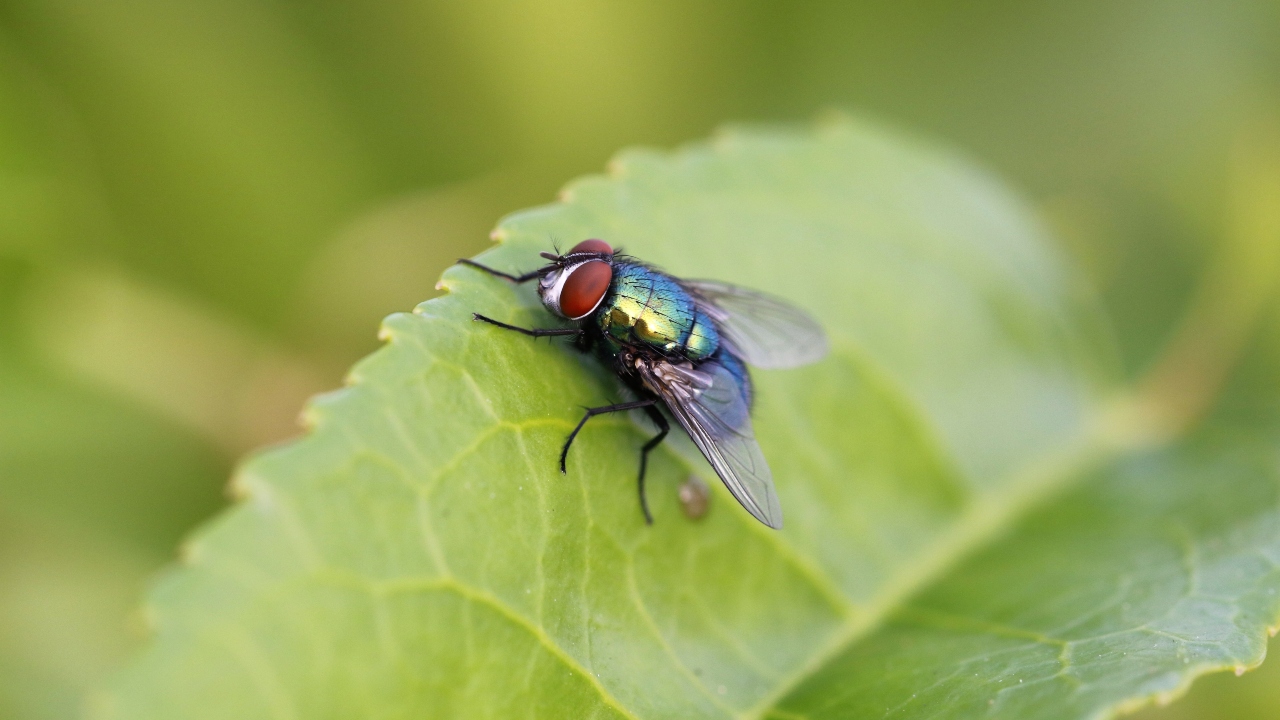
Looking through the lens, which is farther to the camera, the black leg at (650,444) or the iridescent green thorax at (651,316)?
the iridescent green thorax at (651,316)

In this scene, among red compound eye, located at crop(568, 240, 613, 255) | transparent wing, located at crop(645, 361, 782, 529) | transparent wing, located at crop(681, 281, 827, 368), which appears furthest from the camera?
transparent wing, located at crop(681, 281, 827, 368)

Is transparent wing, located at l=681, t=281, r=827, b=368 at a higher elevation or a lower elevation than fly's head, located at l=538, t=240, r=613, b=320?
lower

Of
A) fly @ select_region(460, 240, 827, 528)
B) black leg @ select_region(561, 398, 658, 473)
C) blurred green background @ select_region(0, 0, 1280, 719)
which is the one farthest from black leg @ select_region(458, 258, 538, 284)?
blurred green background @ select_region(0, 0, 1280, 719)

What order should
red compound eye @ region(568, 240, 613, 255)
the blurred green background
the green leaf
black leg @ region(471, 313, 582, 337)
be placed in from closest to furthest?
the green leaf → black leg @ region(471, 313, 582, 337) → red compound eye @ region(568, 240, 613, 255) → the blurred green background

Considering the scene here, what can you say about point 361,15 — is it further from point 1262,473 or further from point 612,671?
point 1262,473

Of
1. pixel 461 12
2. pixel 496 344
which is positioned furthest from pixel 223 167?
pixel 496 344

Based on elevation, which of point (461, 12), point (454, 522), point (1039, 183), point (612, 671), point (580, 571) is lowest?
point (1039, 183)

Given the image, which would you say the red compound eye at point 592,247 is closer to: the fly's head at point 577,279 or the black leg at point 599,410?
the fly's head at point 577,279

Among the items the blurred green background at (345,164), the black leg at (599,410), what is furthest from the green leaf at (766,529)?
the blurred green background at (345,164)

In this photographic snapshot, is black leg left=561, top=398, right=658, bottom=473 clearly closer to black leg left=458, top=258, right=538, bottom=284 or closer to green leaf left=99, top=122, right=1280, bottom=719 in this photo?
green leaf left=99, top=122, right=1280, bottom=719
